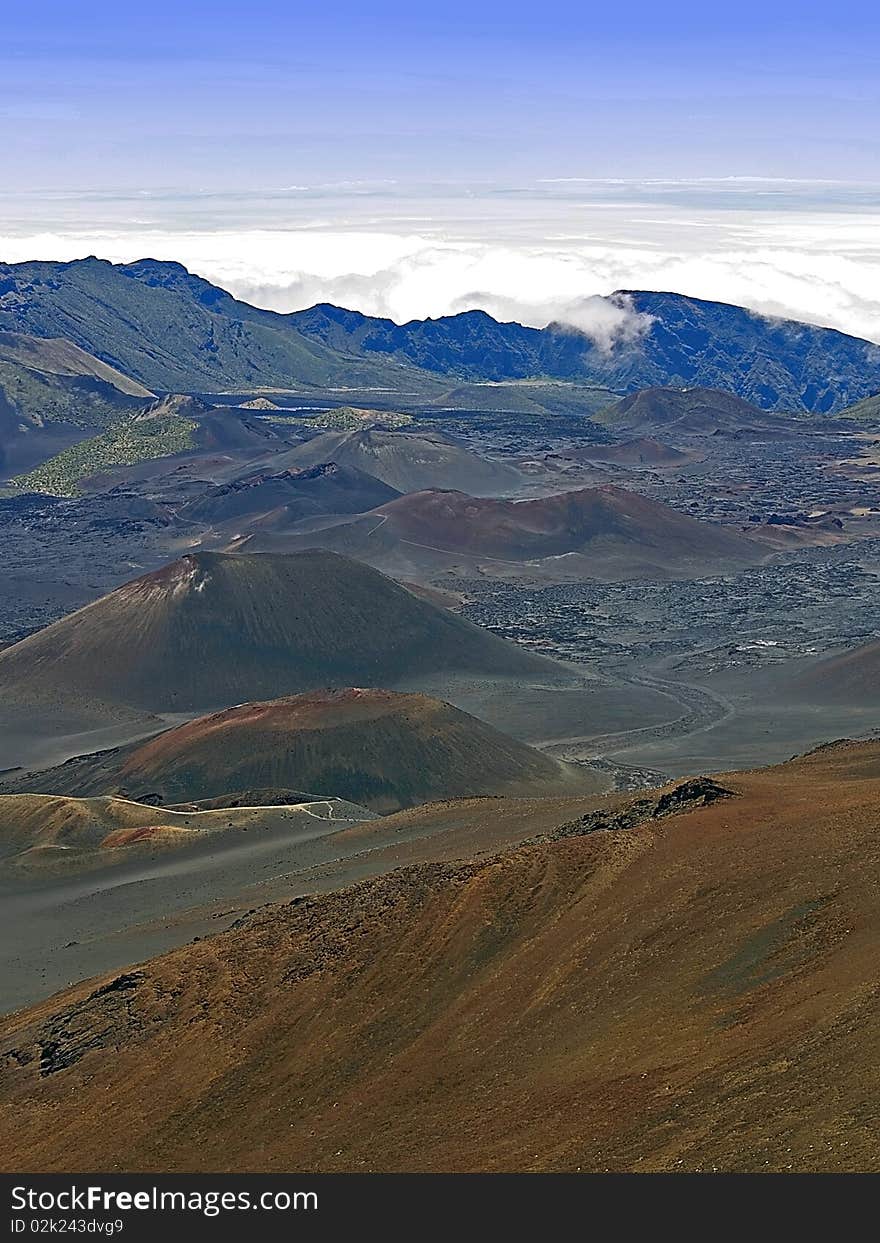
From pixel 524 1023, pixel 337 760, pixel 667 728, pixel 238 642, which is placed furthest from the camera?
pixel 238 642

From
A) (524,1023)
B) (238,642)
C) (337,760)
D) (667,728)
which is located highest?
(524,1023)

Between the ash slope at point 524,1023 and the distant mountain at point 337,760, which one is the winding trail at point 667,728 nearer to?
the distant mountain at point 337,760

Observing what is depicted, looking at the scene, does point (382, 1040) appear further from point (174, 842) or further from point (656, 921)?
point (174, 842)

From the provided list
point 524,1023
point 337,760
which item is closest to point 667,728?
point 337,760

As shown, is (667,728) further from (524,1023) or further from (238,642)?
(524,1023)

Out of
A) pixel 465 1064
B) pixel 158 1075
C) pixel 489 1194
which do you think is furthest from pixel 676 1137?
pixel 158 1075

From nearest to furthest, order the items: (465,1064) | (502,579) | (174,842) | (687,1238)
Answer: (687,1238), (465,1064), (174,842), (502,579)

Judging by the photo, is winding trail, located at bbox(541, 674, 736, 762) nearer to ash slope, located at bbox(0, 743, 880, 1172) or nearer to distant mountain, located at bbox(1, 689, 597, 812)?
distant mountain, located at bbox(1, 689, 597, 812)
